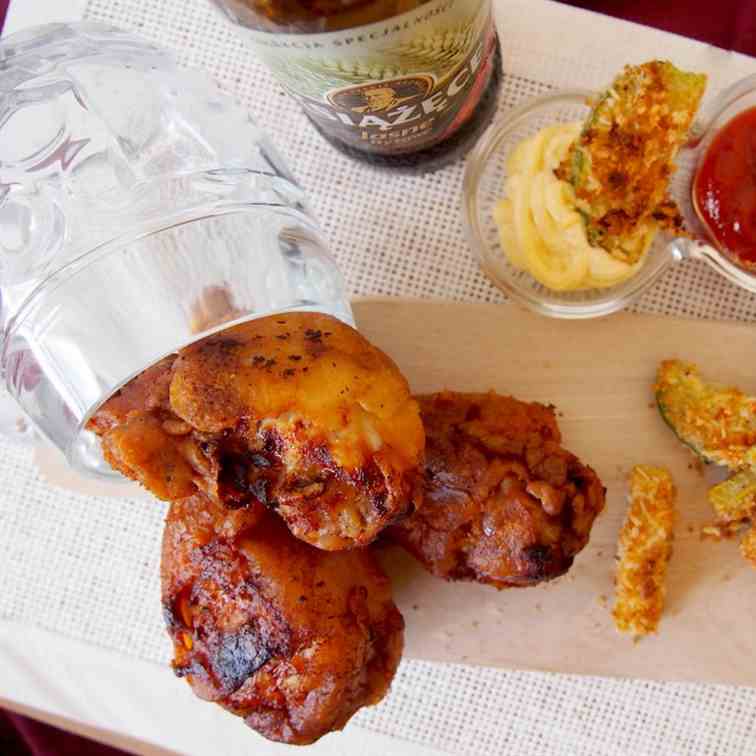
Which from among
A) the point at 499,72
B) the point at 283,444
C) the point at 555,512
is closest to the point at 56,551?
the point at 283,444

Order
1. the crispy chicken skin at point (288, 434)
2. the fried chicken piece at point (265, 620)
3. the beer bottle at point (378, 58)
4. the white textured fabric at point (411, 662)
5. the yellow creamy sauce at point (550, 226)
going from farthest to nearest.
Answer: the white textured fabric at point (411, 662)
the yellow creamy sauce at point (550, 226)
the fried chicken piece at point (265, 620)
the crispy chicken skin at point (288, 434)
the beer bottle at point (378, 58)

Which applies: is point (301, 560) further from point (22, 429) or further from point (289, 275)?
point (22, 429)

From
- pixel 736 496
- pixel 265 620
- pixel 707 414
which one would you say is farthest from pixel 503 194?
pixel 265 620

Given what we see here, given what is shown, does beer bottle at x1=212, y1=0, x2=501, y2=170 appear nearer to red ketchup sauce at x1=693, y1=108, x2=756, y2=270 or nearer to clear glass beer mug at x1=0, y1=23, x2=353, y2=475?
clear glass beer mug at x1=0, y1=23, x2=353, y2=475

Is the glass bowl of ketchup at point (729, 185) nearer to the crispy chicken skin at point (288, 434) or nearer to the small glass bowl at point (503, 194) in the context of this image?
the small glass bowl at point (503, 194)

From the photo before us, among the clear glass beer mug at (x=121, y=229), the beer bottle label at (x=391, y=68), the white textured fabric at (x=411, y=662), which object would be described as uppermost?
the beer bottle label at (x=391, y=68)

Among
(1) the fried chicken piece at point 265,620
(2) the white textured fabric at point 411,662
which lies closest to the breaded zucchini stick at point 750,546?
(2) the white textured fabric at point 411,662
